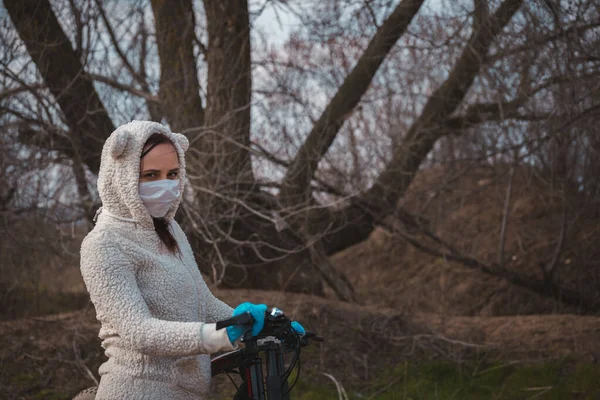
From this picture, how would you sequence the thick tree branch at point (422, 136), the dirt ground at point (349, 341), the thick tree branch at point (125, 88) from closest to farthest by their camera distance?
1. the dirt ground at point (349, 341)
2. the thick tree branch at point (125, 88)
3. the thick tree branch at point (422, 136)

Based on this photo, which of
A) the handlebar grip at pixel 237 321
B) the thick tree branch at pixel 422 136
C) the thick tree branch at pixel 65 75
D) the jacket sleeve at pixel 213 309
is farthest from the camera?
the thick tree branch at pixel 422 136

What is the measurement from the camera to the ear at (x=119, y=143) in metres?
2.66

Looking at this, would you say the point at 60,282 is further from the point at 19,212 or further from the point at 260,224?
the point at 260,224

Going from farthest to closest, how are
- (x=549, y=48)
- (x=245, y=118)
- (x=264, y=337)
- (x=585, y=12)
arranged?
(x=245, y=118) → (x=549, y=48) → (x=585, y=12) → (x=264, y=337)

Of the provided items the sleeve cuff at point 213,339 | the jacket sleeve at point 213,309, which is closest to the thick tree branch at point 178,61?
the jacket sleeve at point 213,309

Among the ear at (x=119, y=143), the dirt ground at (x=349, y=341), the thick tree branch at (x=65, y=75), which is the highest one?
the thick tree branch at (x=65, y=75)

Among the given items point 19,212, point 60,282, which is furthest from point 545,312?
point 19,212

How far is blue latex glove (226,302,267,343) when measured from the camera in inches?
95.4

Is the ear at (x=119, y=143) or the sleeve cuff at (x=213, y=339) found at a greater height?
the ear at (x=119, y=143)

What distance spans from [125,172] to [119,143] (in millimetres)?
113

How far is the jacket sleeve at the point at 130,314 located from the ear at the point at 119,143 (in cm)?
29

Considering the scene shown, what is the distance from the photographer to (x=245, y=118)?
757 centimetres

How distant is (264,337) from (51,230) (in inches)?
181

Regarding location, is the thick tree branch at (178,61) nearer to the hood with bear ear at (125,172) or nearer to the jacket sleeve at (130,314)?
the hood with bear ear at (125,172)
